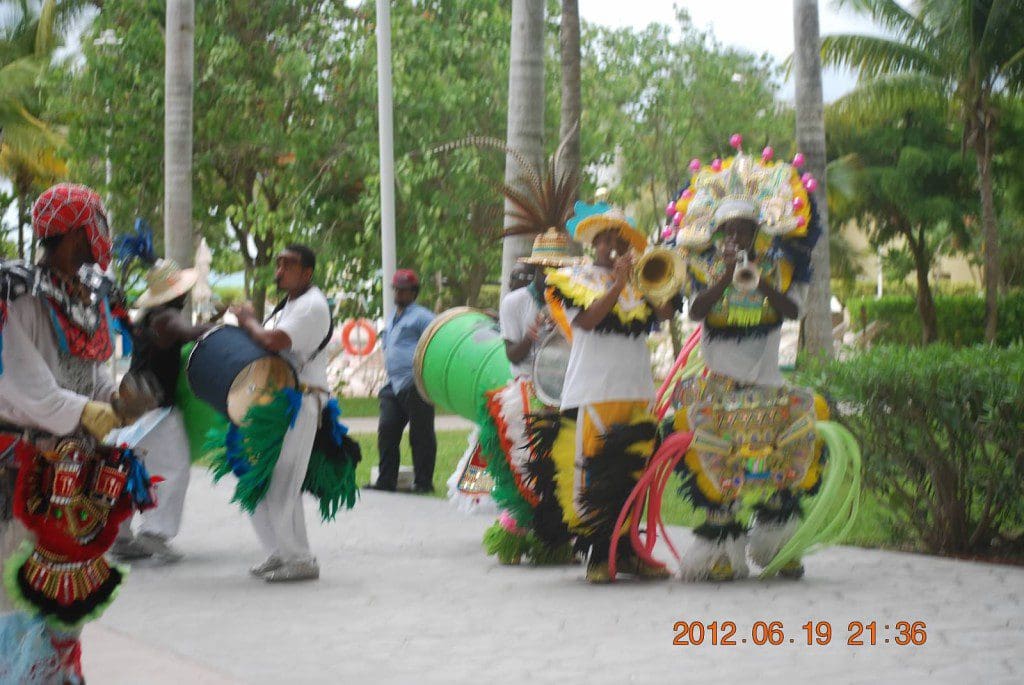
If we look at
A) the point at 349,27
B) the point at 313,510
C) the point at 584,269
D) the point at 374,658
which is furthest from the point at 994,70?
the point at 374,658

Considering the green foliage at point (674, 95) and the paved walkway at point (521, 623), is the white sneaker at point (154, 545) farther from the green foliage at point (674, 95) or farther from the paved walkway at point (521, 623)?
the green foliage at point (674, 95)

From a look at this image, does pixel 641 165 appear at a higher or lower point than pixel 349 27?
lower

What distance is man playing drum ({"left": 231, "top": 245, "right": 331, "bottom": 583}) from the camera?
7742mm

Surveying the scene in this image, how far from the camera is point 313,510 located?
1160cm

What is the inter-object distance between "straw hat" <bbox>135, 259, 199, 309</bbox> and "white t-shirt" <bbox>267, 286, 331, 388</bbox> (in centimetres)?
51

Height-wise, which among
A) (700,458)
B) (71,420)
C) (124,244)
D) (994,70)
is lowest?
(700,458)

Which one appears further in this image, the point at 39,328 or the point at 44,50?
→ the point at 44,50

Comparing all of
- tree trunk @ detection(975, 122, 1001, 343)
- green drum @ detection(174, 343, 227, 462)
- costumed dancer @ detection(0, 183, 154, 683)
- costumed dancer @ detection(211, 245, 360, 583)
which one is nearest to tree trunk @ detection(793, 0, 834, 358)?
green drum @ detection(174, 343, 227, 462)

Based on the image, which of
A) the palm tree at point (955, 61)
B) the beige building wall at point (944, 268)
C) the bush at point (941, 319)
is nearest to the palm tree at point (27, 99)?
the palm tree at point (955, 61)

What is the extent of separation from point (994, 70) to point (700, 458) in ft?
73.8

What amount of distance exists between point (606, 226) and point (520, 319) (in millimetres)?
1033

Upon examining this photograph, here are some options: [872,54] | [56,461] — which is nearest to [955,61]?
[872,54]

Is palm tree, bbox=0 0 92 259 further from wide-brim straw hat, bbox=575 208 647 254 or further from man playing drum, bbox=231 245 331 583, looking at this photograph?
wide-brim straw hat, bbox=575 208 647 254

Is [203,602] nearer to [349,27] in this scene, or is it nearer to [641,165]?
[349,27]
